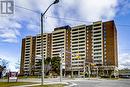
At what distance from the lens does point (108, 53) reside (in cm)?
15225

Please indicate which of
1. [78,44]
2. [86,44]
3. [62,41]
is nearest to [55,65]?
[86,44]

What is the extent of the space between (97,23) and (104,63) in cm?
2743

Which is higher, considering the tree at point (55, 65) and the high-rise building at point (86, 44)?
the high-rise building at point (86, 44)

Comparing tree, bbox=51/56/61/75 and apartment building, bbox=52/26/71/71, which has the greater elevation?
apartment building, bbox=52/26/71/71

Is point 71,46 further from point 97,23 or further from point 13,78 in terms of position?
point 13,78

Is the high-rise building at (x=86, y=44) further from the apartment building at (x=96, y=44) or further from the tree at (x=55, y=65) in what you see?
the tree at (x=55, y=65)

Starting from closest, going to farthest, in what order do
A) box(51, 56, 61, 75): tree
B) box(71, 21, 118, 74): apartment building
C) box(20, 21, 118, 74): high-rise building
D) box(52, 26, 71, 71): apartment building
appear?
box(51, 56, 61, 75): tree → box(71, 21, 118, 74): apartment building → box(20, 21, 118, 74): high-rise building → box(52, 26, 71, 71): apartment building

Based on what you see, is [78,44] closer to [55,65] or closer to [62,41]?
[62,41]

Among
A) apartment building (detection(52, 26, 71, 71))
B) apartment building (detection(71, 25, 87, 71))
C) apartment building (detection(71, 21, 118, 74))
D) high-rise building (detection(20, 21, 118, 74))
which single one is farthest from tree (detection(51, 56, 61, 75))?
apartment building (detection(52, 26, 71, 71))

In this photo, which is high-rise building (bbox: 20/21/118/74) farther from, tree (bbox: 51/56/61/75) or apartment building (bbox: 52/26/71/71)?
tree (bbox: 51/56/61/75)

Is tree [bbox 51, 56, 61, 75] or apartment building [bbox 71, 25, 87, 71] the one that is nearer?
tree [bbox 51, 56, 61, 75]

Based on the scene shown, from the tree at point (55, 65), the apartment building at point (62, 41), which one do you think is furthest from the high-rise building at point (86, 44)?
the tree at point (55, 65)

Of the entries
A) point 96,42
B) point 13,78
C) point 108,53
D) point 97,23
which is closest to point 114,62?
point 108,53

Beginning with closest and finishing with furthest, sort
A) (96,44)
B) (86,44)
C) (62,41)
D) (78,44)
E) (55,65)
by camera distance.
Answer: (55,65) < (96,44) < (86,44) < (78,44) < (62,41)
